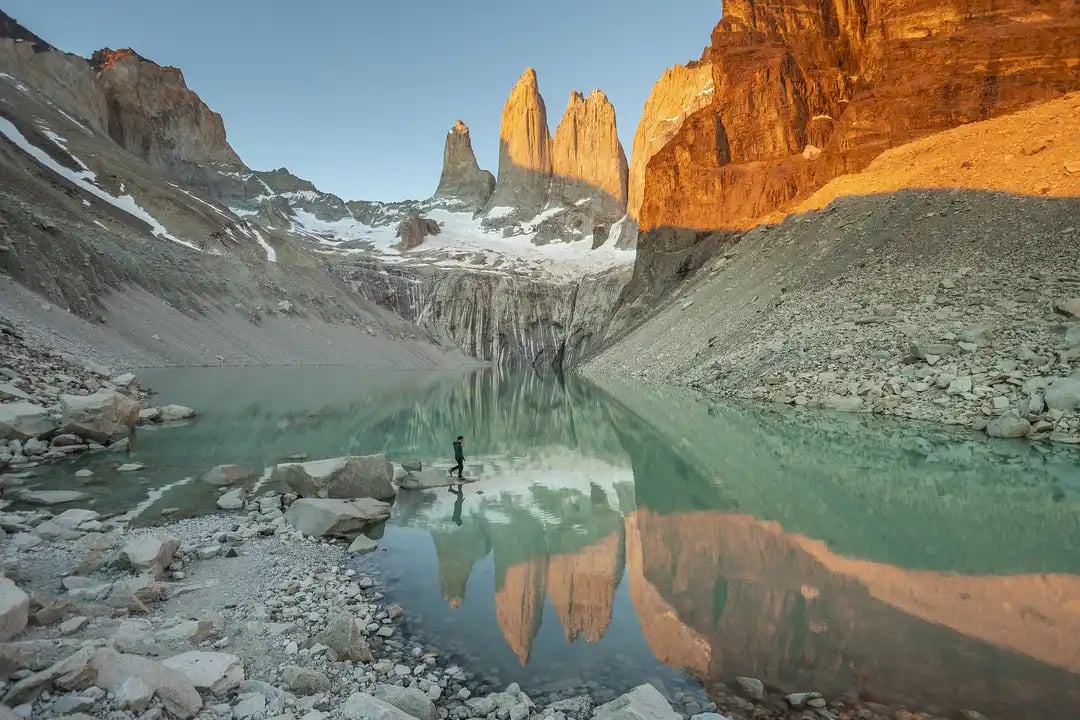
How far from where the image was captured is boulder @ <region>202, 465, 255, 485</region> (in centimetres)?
1261

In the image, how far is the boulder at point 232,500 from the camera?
10.7 metres

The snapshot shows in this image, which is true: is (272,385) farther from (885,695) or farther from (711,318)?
(885,695)

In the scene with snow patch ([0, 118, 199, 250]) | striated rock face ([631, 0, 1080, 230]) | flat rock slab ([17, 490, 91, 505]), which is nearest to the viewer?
flat rock slab ([17, 490, 91, 505])

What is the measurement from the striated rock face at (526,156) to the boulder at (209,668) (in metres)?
138

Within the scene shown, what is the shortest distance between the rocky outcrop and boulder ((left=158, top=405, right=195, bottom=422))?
3839 inches

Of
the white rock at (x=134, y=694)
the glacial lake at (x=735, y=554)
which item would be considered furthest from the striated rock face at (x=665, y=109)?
the white rock at (x=134, y=694)

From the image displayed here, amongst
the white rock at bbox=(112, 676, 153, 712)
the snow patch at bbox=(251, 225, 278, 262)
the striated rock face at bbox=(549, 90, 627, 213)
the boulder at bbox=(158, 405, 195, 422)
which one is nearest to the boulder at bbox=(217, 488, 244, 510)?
the white rock at bbox=(112, 676, 153, 712)

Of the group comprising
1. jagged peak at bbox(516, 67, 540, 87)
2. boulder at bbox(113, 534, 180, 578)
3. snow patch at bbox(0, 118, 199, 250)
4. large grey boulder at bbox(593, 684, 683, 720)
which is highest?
jagged peak at bbox(516, 67, 540, 87)

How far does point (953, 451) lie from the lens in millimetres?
14789

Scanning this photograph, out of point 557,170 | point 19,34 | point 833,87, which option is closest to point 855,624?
point 833,87

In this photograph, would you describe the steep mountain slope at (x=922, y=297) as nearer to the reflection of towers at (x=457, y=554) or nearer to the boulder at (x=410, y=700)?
the reflection of towers at (x=457, y=554)

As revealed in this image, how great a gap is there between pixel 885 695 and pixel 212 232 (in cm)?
7367

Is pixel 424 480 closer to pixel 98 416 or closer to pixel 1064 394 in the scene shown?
pixel 98 416

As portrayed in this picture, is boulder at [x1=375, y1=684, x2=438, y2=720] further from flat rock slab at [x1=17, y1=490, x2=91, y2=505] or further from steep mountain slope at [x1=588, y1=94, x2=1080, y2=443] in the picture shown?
steep mountain slope at [x1=588, y1=94, x2=1080, y2=443]
